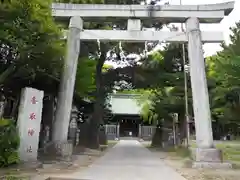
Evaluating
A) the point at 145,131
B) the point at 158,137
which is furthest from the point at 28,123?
the point at 145,131

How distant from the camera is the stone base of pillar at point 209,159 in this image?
A: 12.7 meters

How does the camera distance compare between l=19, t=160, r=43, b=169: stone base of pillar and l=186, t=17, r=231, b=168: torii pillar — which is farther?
l=186, t=17, r=231, b=168: torii pillar

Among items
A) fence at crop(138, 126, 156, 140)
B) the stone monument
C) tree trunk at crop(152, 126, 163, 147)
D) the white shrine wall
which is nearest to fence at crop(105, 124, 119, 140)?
the white shrine wall

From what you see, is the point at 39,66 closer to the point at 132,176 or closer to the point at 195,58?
the point at 132,176

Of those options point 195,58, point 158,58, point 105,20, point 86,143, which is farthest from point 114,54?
point 195,58

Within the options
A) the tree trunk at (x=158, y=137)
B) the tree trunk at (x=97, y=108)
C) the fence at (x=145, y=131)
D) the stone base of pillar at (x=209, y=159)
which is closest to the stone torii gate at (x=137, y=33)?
the stone base of pillar at (x=209, y=159)

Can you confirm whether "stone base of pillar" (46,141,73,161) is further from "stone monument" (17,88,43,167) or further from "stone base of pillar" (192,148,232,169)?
"stone base of pillar" (192,148,232,169)

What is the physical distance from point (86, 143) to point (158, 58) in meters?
8.55

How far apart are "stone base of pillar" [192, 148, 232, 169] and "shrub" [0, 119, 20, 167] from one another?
7.03m

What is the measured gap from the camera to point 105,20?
15.4 m

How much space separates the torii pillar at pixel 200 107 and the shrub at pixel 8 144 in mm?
7033

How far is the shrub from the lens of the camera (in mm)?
9872

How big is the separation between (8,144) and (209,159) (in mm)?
7933

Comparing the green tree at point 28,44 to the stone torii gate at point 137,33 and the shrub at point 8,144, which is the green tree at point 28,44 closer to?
the stone torii gate at point 137,33
